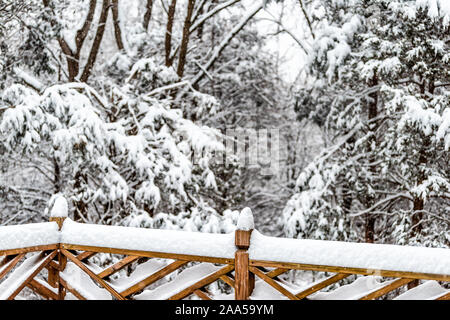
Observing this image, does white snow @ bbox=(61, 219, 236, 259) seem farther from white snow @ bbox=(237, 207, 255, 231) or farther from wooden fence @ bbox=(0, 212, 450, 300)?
white snow @ bbox=(237, 207, 255, 231)

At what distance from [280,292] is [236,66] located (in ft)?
35.3

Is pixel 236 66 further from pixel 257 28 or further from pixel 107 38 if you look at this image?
pixel 107 38

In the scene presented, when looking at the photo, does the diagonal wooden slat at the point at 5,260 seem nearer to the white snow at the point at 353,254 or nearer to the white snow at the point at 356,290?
the white snow at the point at 353,254

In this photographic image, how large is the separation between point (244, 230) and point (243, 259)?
0.22 meters

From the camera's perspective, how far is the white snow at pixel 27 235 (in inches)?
151

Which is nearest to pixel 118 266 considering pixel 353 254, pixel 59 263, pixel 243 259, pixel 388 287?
pixel 59 263

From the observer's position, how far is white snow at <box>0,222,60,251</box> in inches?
151

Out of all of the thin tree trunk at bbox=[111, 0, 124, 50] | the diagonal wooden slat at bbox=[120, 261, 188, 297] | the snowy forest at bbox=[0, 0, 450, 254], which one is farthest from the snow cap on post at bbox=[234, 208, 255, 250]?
the thin tree trunk at bbox=[111, 0, 124, 50]

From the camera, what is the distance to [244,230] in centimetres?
369

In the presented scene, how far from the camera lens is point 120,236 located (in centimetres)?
404

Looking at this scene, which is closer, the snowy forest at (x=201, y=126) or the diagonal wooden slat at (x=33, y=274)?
the diagonal wooden slat at (x=33, y=274)

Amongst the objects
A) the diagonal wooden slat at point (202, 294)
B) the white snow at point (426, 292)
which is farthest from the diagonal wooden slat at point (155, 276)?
the white snow at point (426, 292)

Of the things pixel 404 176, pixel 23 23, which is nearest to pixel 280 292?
pixel 404 176

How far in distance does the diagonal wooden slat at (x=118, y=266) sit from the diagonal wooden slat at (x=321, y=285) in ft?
4.40
